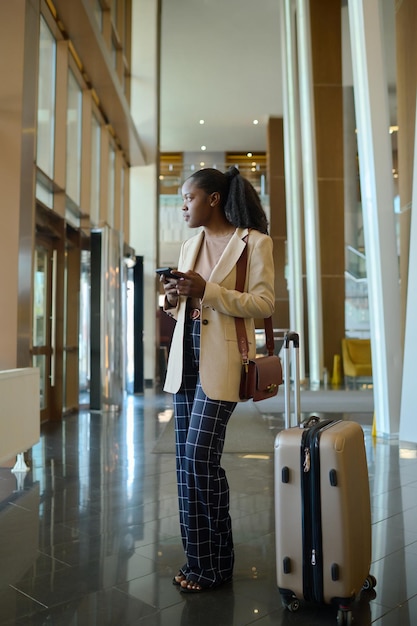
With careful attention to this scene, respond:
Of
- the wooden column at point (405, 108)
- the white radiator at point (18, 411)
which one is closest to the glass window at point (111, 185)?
the wooden column at point (405, 108)

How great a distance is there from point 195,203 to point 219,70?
16.0m

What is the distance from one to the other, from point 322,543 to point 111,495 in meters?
2.37

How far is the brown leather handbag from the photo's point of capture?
96.5 inches

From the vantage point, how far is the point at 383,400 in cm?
697

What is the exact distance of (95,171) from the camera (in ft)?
38.7

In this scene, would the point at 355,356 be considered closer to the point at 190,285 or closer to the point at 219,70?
the point at 219,70

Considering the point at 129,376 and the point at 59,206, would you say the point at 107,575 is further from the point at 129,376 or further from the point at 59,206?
the point at 129,376

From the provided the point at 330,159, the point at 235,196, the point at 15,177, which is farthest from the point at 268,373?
the point at 330,159

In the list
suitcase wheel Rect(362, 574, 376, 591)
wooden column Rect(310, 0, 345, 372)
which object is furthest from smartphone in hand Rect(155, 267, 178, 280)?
wooden column Rect(310, 0, 345, 372)

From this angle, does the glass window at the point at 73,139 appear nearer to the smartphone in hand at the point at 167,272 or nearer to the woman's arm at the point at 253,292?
the woman's arm at the point at 253,292

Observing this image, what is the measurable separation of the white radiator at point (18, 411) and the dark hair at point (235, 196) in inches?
101

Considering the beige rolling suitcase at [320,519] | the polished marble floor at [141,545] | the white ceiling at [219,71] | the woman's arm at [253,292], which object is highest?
the white ceiling at [219,71]

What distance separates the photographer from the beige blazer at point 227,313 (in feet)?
7.98

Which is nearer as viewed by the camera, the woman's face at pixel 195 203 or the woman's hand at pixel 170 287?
the woman's hand at pixel 170 287
